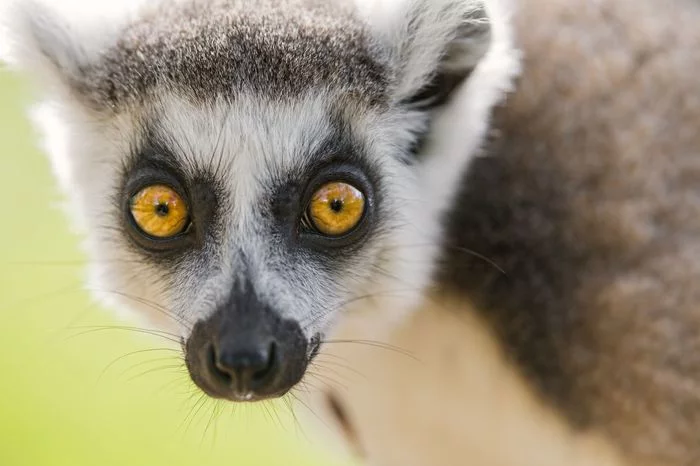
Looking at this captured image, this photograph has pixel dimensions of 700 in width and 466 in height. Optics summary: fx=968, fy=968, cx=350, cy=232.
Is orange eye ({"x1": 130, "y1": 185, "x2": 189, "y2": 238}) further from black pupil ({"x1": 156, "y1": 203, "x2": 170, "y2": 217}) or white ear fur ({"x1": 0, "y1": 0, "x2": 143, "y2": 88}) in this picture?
white ear fur ({"x1": 0, "y1": 0, "x2": 143, "y2": 88})

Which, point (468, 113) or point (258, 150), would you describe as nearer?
point (258, 150)

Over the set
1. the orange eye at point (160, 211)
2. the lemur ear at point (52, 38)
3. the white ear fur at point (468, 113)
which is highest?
the lemur ear at point (52, 38)

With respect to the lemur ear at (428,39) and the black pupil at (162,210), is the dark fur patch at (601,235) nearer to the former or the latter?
the lemur ear at (428,39)

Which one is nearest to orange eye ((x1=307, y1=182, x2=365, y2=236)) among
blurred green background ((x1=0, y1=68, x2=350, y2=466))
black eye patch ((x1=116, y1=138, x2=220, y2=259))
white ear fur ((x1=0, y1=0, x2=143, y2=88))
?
black eye patch ((x1=116, y1=138, x2=220, y2=259))

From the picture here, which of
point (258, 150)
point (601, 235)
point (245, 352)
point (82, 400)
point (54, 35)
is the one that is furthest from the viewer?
point (82, 400)

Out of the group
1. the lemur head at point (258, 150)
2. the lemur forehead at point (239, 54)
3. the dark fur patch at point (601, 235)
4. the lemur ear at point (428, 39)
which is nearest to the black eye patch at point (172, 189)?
the lemur head at point (258, 150)

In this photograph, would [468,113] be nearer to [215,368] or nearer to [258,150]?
[258,150]

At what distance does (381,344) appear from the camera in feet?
7.11

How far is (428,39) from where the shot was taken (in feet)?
6.29

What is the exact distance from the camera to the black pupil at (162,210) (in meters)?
1.81

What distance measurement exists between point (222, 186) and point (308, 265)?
222mm

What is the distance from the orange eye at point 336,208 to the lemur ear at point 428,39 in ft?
0.82

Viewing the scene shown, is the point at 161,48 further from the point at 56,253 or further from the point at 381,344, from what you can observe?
the point at 56,253

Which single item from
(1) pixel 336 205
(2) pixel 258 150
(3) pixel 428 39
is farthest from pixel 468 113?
(2) pixel 258 150
